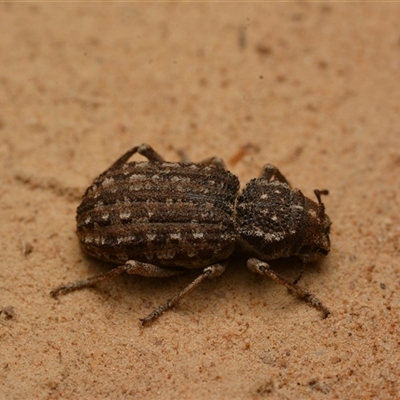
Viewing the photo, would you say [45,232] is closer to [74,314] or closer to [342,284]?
[74,314]

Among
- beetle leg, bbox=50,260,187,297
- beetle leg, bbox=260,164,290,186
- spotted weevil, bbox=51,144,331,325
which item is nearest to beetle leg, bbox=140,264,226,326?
spotted weevil, bbox=51,144,331,325

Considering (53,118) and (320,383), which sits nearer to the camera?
(320,383)

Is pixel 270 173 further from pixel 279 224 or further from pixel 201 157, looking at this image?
pixel 201 157

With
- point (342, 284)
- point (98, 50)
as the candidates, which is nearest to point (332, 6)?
point (98, 50)

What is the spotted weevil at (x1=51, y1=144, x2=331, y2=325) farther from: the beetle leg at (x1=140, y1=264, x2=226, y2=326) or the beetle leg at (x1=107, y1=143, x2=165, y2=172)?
the beetle leg at (x1=107, y1=143, x2=165, y2=172)

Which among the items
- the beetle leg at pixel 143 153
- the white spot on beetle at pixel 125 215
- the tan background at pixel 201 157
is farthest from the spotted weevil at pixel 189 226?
the beetle leg at pixel 143 153

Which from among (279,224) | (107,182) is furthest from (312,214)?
(107,182)

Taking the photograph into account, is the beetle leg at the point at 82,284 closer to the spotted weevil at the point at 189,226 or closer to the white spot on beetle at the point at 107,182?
the spotted weevil at the point at 189,226

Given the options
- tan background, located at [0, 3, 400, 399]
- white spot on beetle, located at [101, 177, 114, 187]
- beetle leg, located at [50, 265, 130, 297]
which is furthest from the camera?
white spot on beetle, located at [101, 177, 114, 187]
